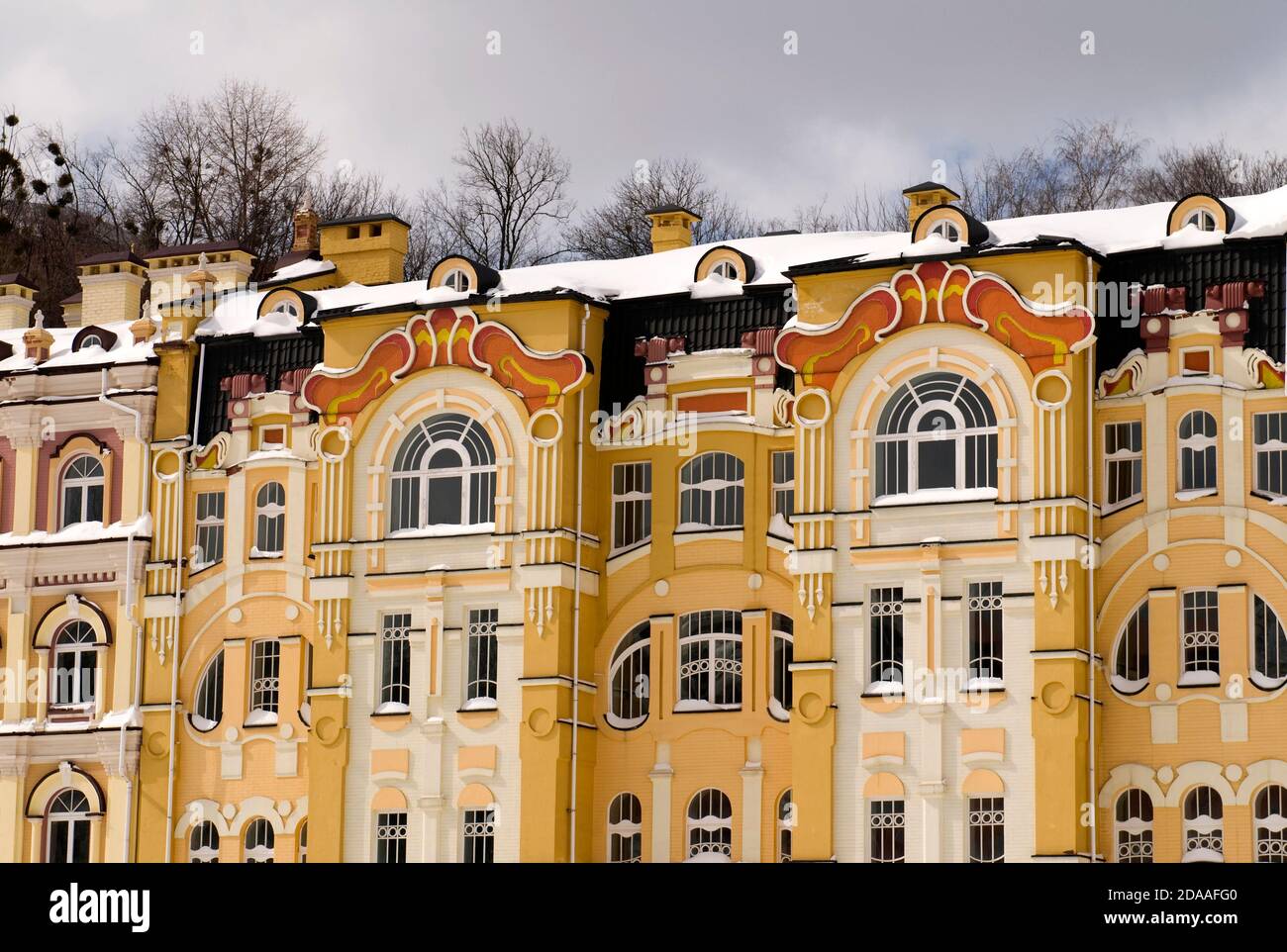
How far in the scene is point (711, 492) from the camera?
→ 46.0m

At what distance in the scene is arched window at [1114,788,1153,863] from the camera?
137 feet

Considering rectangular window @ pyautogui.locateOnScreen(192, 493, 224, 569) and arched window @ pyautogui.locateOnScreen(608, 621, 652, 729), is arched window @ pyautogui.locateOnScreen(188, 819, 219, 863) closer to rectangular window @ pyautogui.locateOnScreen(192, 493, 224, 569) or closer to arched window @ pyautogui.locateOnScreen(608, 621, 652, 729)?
rectangular window @ pyautogui.locateOnScreen(192, 493, 224, 569)

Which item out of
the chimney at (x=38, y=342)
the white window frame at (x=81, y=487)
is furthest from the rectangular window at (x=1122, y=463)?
the chimney at (x=38, y=342)

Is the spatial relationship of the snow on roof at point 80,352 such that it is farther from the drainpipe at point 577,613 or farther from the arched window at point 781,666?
the arched window at point 781,666

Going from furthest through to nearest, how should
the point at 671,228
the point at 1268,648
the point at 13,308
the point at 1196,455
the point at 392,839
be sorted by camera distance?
the point at 13,308
the point at 671,228
the point at 392,839
the point at 1196,455
the point at 1268,648

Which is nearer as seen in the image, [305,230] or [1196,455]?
[1196,455]

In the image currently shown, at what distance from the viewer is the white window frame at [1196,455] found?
42.4 meters

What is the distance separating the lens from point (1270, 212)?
4306 centimetres

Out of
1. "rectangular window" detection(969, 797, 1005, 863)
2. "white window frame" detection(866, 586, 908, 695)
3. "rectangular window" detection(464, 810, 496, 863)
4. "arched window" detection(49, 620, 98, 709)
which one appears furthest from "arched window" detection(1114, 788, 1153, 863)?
"arched window" detection(49, 620, 98, 709)

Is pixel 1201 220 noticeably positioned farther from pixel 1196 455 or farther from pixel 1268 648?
pixel 1268 648

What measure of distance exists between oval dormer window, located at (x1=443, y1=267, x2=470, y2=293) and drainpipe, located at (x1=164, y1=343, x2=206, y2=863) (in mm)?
5843

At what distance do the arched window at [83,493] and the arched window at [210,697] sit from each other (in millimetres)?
4131

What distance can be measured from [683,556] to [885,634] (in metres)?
4.37

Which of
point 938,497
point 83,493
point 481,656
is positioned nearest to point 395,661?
point 481,656
